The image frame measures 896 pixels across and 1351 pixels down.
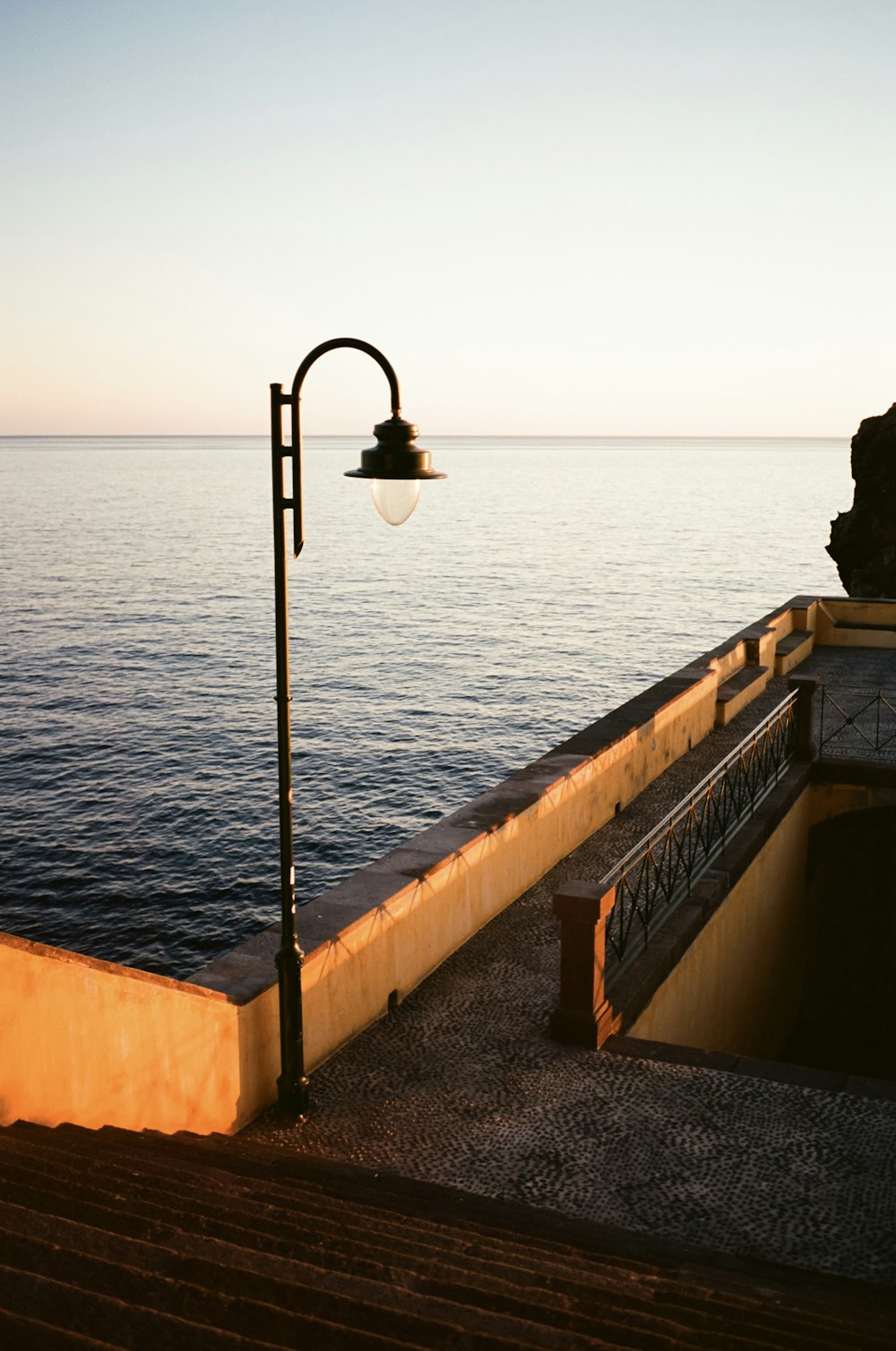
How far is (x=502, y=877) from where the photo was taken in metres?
9.48

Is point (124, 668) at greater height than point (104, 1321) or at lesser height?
lesser

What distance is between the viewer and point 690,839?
33.1 feet

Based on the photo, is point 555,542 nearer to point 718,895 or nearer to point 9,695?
point 9,695

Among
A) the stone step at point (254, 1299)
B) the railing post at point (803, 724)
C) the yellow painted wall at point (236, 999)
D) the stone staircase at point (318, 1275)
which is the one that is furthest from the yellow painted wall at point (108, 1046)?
the railing post at point (803, 724)

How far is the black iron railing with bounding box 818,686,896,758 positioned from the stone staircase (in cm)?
1047

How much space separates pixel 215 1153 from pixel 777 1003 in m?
9.61

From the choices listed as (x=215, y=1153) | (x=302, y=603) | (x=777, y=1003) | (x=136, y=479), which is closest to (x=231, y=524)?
(x=302, y=603)

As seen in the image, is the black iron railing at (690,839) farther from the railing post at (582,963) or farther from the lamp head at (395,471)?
the lamp head at (395,471)

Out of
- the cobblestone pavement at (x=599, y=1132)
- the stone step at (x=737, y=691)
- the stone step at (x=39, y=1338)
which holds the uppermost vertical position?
the stone step at (x=39, y=1338)

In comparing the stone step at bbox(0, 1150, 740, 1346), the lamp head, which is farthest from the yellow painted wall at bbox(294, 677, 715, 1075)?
the stone step at bbox(0, 1150, 740, 1346)

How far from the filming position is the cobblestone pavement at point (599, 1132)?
599 centimetres

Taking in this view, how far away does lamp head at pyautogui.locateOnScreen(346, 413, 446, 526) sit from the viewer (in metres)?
6.03

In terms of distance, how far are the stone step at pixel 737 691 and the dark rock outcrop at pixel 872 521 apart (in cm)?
3026

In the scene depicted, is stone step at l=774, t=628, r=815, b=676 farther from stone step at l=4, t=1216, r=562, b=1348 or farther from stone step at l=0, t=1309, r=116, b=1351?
stone step at l=0, t=1309, r=116, b=1351
